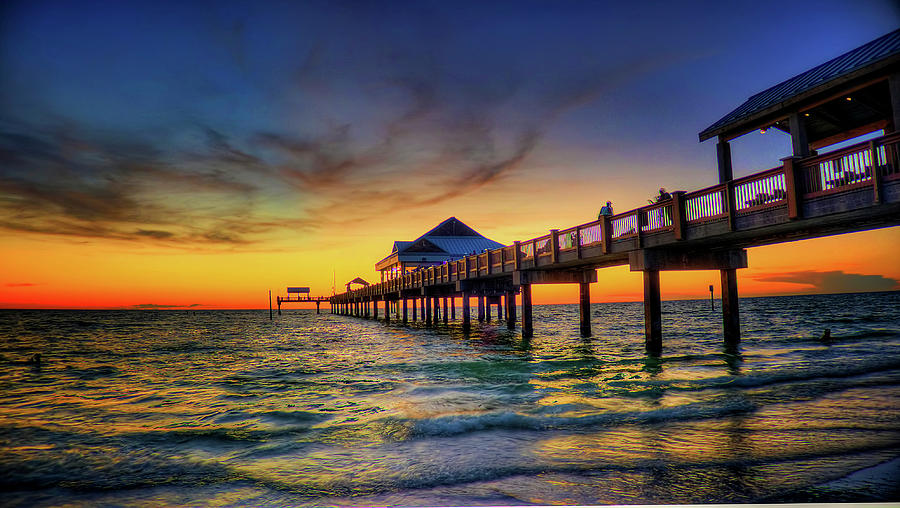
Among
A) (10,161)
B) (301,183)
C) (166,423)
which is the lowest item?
(166,423)

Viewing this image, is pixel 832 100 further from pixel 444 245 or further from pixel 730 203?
pixel 444 245

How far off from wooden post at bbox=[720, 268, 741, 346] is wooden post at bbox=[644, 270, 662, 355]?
3.46m

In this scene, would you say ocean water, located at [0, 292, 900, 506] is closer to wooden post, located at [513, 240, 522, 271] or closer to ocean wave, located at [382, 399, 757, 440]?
ocean wave, located at [382, 399, 757, 440]

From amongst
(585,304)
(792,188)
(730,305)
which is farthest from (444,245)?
(792,188)

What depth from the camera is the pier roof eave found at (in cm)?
1133

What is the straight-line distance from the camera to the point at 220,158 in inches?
547

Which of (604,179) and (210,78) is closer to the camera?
(210,78)

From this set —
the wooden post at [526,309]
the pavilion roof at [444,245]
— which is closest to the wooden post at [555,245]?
the wooden post at [526,309]

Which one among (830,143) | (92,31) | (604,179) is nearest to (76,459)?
(92,31)

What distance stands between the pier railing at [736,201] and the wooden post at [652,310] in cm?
133

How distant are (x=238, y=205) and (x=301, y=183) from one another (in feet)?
12.0

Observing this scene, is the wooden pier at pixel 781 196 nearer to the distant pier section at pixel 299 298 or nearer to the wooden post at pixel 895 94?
the wooden post at pixel 895 94

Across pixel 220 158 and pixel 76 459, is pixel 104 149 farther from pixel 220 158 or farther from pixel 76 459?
pixel 76 459

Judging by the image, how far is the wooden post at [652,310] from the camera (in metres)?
16.7
